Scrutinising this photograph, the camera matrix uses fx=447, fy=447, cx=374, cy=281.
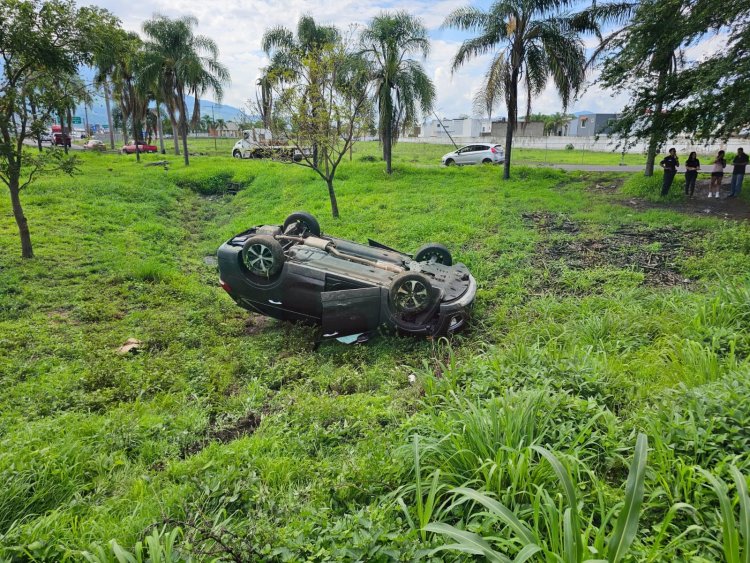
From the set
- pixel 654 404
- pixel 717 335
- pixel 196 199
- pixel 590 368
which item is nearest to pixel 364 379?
pixel 590 368

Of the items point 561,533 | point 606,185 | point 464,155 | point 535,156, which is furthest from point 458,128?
point 561,533

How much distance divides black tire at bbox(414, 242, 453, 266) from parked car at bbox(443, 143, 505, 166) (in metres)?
17.0

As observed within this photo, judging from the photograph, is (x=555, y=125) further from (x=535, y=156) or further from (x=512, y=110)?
(x=512, y=110)

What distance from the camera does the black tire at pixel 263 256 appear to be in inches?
234

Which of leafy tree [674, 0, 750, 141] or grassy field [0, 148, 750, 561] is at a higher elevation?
leafy tree [674, 0, 750, 141]

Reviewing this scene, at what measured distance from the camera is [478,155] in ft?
74.7

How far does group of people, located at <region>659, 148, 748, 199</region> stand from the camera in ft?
39.1

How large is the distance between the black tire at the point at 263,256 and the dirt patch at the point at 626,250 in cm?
442

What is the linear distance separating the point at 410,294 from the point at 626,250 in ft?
17.6

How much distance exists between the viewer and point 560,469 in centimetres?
203

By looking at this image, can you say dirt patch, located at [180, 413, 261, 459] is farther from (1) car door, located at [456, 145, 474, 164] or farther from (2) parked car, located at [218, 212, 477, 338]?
(1) car door, located at [456, 145, 474, 164]

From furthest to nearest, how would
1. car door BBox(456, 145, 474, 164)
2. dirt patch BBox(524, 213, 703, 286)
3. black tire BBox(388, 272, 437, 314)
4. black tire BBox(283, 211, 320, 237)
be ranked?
car door BBox(456, 145, 474, 164) < black tire BBox(283, 211, 320, 237) < dirt patch BBox(524, 213, 703, 286) < black tire BBox(388, 272, 437, 314)

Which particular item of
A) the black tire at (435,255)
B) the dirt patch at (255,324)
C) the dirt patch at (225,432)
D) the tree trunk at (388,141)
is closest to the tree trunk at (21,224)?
the dirt patch at (255,324)

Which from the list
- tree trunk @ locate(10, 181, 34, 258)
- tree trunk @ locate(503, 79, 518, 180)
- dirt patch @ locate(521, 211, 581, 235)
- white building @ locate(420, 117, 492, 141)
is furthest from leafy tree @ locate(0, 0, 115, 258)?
white building @ locate(420, 117, 492, 141)
